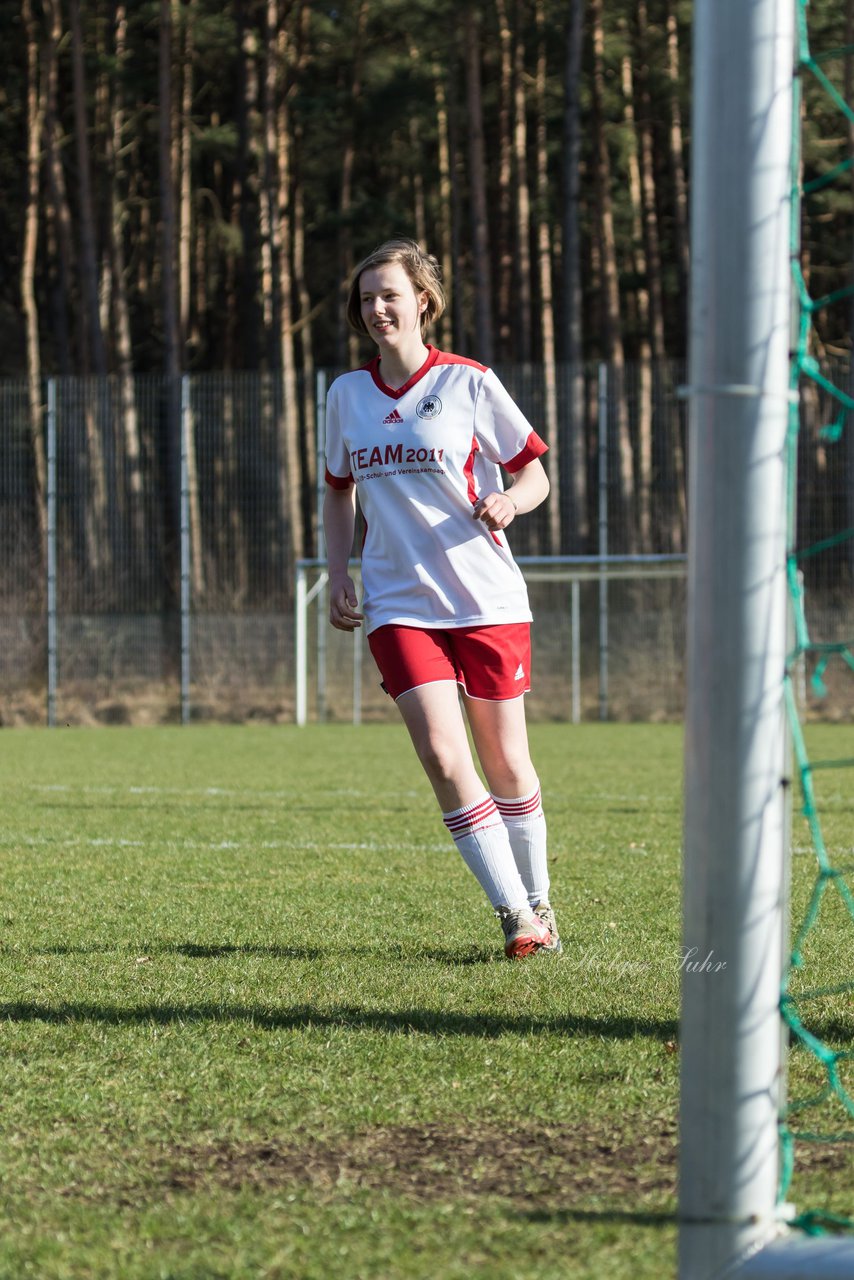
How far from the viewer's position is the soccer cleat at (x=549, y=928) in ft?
14.1

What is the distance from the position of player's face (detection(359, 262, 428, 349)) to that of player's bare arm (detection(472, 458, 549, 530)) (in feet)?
1.56

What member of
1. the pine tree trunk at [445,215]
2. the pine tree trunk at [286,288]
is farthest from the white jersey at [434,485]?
the pine tree trunk at [445,215]

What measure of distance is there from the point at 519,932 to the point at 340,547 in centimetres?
115

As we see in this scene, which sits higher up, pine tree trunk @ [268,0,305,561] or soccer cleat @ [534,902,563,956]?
pine tree trunk @ [268,0,305,561]

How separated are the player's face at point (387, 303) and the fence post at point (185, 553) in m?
17.4

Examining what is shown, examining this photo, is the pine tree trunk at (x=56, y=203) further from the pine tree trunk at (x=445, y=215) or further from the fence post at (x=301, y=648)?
the fence post at (x=301, y=648)

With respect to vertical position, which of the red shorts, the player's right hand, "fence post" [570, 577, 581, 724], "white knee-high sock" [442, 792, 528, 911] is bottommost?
"fence post" [570, 577, 581, 724]

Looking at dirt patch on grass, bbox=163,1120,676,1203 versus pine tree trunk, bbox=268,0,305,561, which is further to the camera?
pine tree trunk, bbox=268,0,305,561

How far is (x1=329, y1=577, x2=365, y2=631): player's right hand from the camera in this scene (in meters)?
4.25

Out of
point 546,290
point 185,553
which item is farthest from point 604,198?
point 185,553

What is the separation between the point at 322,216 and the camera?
3278 cm

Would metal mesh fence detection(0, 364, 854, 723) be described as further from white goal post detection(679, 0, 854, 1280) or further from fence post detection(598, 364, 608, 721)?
white goal post detection(679, 0, 854, 1280)

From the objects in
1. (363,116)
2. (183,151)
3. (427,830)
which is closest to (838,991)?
(427,830)

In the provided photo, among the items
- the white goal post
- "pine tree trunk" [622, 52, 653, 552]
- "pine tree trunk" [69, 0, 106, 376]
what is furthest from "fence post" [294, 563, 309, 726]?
the white goal post
